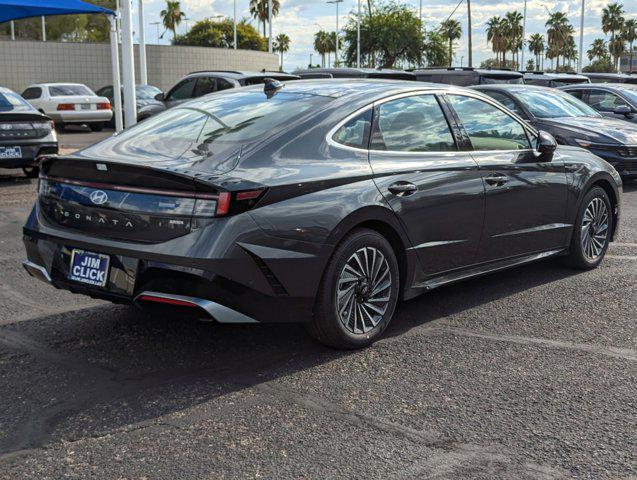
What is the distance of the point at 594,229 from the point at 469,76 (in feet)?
32.2

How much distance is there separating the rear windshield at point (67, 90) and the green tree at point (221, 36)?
163 feet

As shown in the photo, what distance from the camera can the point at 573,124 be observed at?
11453 mm

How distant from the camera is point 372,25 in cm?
5322

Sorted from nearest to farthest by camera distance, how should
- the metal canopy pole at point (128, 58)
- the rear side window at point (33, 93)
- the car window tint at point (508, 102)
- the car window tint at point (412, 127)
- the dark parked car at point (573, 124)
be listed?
the car window tint at point (412, 127) → the dark parked car at point (573, 124) → the car window tint at point (508, 102) → the metal canopy pole at point (128, 58) → the rear side window at point (33, 93)

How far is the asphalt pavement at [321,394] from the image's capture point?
3.11m

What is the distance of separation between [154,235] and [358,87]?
1795 millimetres

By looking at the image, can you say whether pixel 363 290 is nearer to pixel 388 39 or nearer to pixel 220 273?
pixel 220 273

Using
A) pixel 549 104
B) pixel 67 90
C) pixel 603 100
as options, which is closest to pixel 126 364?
pixel 549 104

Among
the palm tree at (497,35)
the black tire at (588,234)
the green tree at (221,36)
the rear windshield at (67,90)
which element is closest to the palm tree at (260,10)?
the green tree at (221,36)

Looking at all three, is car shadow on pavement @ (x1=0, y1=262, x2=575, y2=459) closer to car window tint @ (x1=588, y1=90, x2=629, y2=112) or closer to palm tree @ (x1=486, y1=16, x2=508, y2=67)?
car window tint @ (x1=588, y1=90, x2=629, y2=112)

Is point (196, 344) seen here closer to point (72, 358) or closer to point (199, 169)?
point (72, 358)

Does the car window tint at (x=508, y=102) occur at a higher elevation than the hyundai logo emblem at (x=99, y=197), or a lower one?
higher

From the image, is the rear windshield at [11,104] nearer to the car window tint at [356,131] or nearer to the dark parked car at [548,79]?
the car window tint at [356,131]

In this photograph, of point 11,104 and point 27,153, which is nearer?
point 27,153
